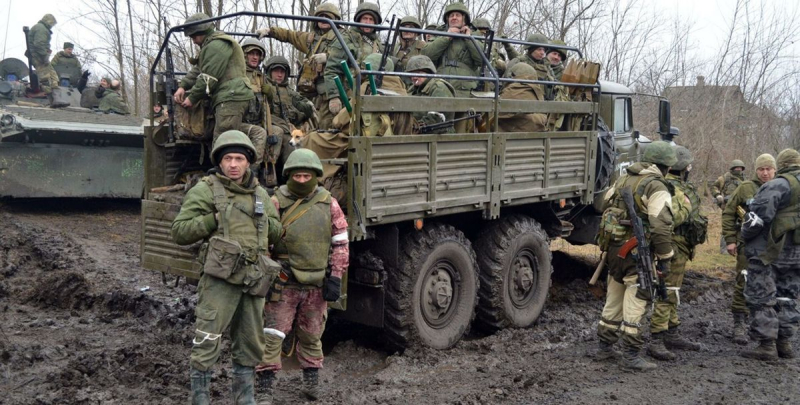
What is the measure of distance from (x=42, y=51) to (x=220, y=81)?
953 centimetres

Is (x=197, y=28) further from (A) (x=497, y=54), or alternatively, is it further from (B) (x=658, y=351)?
(B) (x=658, y=351)

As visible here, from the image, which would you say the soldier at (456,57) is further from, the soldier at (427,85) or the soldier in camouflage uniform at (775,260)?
the soldier in camouflage uniform at (775,260)

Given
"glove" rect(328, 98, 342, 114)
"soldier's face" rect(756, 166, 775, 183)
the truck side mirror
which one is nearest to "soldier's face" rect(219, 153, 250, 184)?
"glove" rect(328, 98, 342, 114)

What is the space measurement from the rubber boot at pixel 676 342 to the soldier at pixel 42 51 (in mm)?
11701

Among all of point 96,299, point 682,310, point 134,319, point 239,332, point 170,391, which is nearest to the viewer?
point 239,332

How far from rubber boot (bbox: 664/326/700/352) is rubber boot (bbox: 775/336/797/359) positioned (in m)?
0.67

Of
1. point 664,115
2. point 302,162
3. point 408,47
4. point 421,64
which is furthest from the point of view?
point 664,115

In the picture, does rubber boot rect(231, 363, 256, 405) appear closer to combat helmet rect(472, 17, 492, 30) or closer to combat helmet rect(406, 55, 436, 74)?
combat helmet rect(406, 55, 436, 74)

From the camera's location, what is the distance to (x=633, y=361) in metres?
6.43

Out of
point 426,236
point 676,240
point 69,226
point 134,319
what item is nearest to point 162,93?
point 134,319

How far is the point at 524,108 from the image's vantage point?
748cm

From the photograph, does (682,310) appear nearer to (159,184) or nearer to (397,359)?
(397,359)

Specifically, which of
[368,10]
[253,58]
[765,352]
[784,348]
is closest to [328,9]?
[368,10]

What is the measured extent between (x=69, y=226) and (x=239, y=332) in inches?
319
